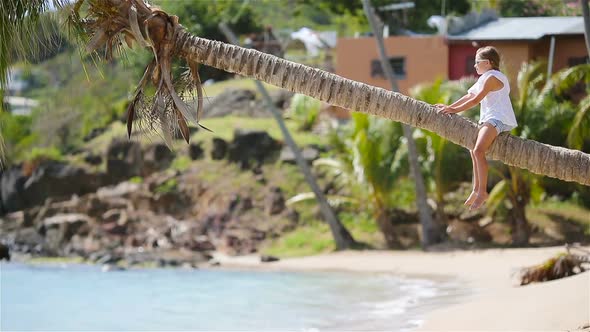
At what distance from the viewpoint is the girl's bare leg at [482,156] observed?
33.0ft

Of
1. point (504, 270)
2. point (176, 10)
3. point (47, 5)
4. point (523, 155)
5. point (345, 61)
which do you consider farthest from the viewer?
point (176, 10)

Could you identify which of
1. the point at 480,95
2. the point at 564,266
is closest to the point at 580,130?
the point at 564,266

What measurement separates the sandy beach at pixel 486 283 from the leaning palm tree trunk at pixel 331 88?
224cm

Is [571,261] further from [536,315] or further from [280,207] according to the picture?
[280,207]

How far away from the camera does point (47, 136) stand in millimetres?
38938

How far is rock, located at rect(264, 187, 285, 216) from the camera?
1234 inches

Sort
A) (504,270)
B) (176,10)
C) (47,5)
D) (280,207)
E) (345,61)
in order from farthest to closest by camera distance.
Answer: (176,10) < (345,61) < (280,207) < (504,270) < (47,5)

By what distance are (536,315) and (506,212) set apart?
46.4ft

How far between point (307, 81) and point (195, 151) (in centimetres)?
2543

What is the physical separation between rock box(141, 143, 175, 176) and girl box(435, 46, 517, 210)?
1016 inches

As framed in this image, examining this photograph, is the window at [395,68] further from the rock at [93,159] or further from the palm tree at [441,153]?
the rock at [93,159]

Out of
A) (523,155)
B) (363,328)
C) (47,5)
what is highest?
(47,5)

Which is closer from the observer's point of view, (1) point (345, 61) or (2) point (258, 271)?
(2) point (258, 271)

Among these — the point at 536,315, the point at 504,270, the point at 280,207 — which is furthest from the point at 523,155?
the point at 280,207
